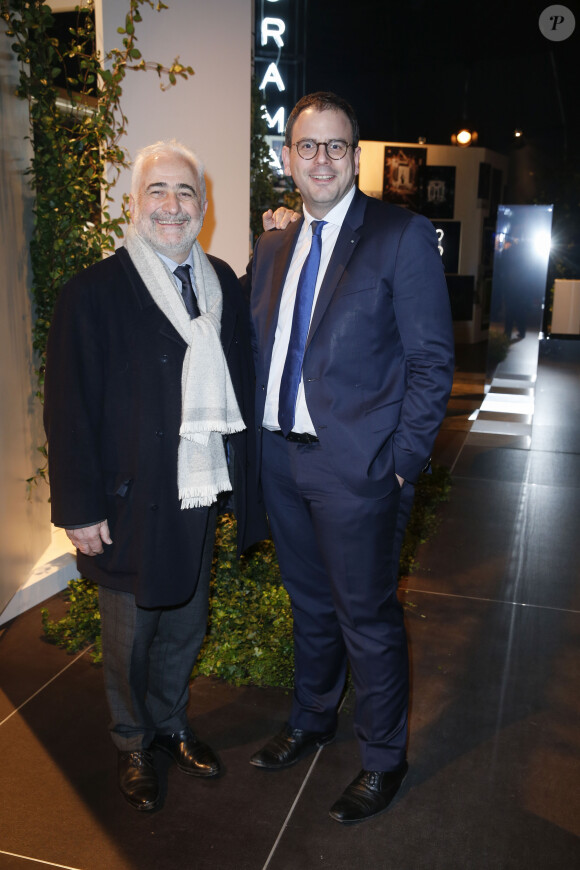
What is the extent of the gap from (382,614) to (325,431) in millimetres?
547

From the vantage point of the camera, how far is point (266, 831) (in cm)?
223

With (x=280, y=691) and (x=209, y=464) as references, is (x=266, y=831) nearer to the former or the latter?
(x=280, y=691)

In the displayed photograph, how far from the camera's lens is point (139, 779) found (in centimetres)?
235

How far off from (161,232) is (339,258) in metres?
0.48

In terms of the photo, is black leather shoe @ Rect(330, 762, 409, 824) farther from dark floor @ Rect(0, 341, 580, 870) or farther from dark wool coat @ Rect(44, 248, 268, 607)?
dark wool coat @ Rect(44, 248, 268, 607)

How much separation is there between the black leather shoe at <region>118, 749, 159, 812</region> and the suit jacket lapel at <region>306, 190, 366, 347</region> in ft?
4.30

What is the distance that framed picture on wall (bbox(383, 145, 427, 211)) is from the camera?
1271cm

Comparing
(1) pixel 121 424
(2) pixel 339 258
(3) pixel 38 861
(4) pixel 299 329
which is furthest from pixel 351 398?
(3) pixel 38 861

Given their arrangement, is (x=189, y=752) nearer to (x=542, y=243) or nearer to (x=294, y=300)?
(x=294, y=300)

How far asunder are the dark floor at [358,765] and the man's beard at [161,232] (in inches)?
61.2

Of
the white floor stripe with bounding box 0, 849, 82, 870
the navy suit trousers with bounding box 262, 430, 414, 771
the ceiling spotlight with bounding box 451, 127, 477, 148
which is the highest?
→ the ceiling spotlight with bounding box 451, 127, 477, 148

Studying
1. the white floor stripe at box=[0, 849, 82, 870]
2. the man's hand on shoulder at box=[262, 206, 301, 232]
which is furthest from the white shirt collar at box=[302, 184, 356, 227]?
the white floor stripe at box=[0, 849, 82, 870]

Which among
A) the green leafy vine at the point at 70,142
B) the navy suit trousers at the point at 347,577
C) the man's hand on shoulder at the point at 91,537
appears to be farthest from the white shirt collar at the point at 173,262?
the green leafy vine at the point at 70,142

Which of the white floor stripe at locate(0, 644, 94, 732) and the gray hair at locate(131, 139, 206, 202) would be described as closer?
the gray hair at locate(131, 139, 206, 202)
